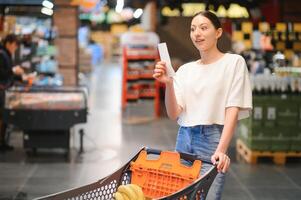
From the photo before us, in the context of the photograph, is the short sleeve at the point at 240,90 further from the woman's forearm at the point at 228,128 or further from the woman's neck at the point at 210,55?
the woman's neck at the point at 210,55

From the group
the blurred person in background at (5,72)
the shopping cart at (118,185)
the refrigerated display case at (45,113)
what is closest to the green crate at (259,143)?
the refrigerated display case at (45,113)

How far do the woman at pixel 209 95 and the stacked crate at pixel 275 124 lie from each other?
4.79m

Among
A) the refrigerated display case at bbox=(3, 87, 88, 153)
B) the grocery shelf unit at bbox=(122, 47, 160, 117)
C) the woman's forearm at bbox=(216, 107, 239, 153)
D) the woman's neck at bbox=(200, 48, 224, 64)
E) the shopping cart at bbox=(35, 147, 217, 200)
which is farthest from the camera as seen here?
the grocery shelf unit at bbox=(122, 47, 160, 117)

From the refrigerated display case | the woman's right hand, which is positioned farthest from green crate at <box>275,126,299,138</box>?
the woman's right hand

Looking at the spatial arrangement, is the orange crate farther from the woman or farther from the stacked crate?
the stacked crate

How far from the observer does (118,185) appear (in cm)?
395

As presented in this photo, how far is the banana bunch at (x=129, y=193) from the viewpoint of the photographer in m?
3.66

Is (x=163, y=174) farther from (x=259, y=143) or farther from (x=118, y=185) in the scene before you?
(x=259, y=143)

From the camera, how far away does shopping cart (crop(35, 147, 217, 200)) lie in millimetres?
3494

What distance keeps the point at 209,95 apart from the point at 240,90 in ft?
0.66

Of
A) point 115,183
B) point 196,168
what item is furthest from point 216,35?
point 115,183

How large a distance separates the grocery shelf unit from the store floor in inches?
25.3

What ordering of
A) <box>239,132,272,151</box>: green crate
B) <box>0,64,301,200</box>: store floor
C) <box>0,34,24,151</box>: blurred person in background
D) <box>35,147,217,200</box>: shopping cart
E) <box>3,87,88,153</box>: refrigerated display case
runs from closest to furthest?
<box>35,147,217,200</box>: shopping cart
<box>0,64,301,200</box>: store floor
<box>3,87,88,153</box>: refrigerated display case
<box>239,132,272,151</box>: green crate
<box>0,34,24,151</box>: blurred person in background

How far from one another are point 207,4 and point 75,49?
315cm
